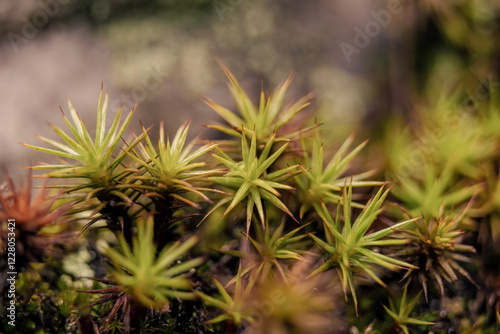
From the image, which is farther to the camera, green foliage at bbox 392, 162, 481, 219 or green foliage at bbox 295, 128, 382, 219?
green foliage at bbox 392, 162, 481, 219

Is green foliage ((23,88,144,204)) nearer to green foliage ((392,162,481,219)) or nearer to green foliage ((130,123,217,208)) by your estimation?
green foliage ((130,123,217,208))

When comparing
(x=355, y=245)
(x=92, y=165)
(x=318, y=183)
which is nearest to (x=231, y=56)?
(x=318, y=183)

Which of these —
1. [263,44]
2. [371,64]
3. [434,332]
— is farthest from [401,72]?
[434,332]

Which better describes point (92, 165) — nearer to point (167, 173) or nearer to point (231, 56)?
point (167, 173)

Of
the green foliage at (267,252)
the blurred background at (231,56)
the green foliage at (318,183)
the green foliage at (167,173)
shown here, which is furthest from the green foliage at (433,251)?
the blurred background at (231,56)

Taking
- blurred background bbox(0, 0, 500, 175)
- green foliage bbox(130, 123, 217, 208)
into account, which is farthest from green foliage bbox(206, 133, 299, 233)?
blurred background bbox(0, 0, 500, 175)

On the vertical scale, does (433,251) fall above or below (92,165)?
below

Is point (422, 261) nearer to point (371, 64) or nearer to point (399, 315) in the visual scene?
point (399, 315)

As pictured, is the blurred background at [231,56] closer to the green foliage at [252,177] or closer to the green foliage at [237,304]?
the green foliage at [252,177]

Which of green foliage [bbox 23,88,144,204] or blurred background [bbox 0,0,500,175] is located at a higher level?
blurred background [bbox 0,0,500,175]
